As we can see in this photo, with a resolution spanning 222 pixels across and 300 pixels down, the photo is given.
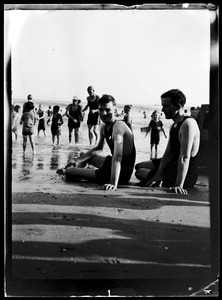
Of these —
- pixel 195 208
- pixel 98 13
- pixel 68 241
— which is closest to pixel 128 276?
pixel 68 241

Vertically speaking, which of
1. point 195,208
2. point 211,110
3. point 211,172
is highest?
point 211,110

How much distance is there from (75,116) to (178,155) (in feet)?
1.87

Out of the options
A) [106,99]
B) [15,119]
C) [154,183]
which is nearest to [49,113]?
[15,119]

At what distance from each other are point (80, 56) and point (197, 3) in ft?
2.14

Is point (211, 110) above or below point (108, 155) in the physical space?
above

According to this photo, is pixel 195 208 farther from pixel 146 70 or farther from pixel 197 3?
pixel 197 3

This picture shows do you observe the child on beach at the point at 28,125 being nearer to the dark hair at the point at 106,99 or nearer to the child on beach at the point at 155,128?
the dark hair at the point at 106,99

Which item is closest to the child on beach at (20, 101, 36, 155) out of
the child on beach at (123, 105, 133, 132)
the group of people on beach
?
the group of people on beach

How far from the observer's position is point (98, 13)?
7.43 feet

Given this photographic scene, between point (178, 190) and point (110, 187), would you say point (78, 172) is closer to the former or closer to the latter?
point (110, 187)

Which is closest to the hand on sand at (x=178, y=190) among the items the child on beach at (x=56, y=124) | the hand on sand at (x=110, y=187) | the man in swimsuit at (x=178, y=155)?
the man in swimsuit at (x=178, y=155)

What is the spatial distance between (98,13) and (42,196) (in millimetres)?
977

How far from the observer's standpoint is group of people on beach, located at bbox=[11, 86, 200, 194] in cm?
Result: 229

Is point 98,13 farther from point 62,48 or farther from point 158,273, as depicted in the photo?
point 158,273
